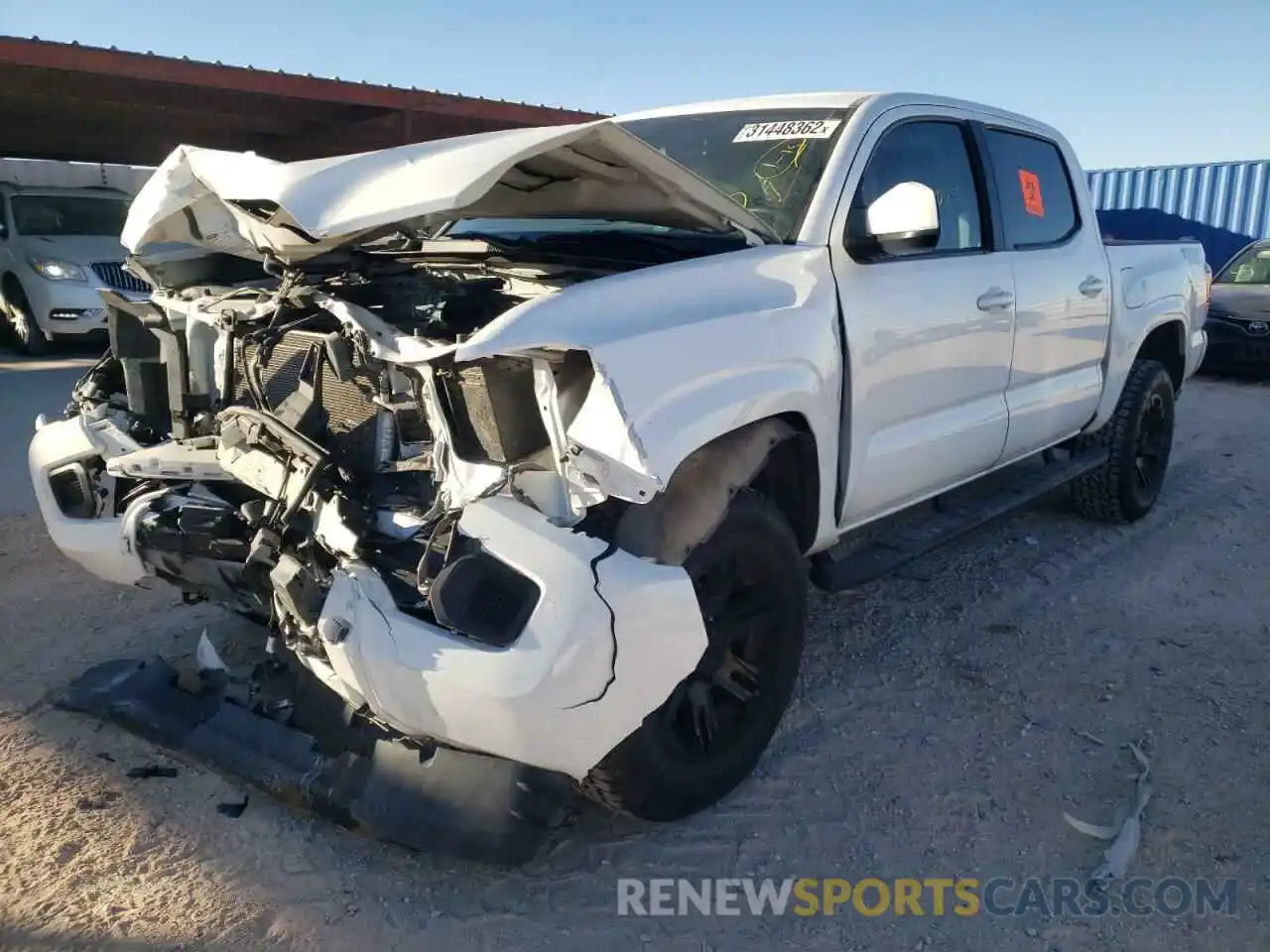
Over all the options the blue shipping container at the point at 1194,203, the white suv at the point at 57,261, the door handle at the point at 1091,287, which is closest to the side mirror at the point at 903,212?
the door handle at the point at 1091,287

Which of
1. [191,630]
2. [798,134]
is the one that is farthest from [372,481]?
[798,134]

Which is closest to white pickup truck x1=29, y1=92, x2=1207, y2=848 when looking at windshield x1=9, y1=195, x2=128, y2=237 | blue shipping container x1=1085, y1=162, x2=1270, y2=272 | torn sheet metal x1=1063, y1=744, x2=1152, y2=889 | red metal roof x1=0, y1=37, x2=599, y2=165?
torn sheet metal x1=1063, y1=744, x2=1152, y2=889

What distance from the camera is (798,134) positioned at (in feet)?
10.9

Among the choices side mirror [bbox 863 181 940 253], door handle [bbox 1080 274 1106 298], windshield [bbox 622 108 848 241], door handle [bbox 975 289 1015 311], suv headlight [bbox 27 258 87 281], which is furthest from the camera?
suv headlight [bbox 27 258 87 281]

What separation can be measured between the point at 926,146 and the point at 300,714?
9.40 feet

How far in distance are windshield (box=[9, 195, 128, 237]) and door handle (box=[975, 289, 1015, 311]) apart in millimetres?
11473

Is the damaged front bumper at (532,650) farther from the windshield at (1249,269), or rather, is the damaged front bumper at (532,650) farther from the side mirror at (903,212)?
the windshield at (1249,269)

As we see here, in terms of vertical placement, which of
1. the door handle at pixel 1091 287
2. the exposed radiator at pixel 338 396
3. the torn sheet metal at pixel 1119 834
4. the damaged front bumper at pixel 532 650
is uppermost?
the door handle at pixel 1091 287

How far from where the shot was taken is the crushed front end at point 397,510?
83.9 inches

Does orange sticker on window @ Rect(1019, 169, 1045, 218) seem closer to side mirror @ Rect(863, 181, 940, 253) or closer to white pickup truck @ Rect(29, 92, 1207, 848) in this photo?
white pickup truck @ Rect(29, 92, 1207, 848)

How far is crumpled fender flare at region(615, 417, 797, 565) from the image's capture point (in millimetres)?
2314

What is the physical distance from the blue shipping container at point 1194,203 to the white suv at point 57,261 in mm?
14080

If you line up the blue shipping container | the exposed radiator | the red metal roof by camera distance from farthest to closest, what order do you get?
the blue shipping container, the red metal roof, the exposed radiator

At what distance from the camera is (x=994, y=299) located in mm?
3680
